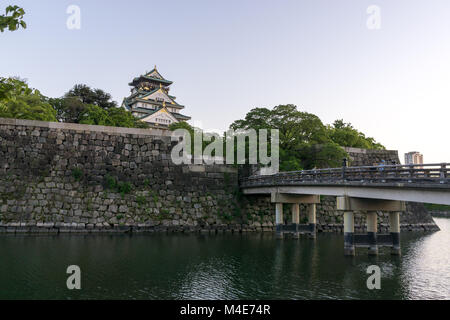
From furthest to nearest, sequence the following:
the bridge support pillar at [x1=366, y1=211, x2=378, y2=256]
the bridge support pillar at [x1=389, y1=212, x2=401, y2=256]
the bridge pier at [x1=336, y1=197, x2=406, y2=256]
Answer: the bridge support pillar at [x1=389, y1=212, x2=401, y2=256], the bridge support pillar at [x1=366, y1=211, x2=378, y2=256], the bridge pier at [x1=336, y1=197, x2=406, y2=256]

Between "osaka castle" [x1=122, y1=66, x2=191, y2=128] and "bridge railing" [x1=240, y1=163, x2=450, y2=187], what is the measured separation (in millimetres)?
41128

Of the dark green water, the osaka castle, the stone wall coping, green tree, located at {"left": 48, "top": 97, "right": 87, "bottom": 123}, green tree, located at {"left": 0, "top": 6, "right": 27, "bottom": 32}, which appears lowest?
the dark green water

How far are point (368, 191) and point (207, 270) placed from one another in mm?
9928

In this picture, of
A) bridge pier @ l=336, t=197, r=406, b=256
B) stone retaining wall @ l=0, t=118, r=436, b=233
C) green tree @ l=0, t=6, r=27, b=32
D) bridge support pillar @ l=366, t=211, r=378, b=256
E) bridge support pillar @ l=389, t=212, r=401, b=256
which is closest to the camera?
green tree @ l=0, t=6, r=27, b=32

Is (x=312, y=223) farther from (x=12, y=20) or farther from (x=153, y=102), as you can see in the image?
(x=153, y=102)

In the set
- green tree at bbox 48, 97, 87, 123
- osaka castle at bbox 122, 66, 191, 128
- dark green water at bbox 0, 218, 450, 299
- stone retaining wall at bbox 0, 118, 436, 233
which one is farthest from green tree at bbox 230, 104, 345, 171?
osaka castle at bbox 122, 66, 191, 128

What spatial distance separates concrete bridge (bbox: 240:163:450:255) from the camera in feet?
50.7

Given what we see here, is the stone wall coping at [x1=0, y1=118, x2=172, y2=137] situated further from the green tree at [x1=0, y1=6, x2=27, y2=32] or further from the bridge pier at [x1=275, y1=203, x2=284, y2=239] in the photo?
the green tree at [x1=0, y1=6, x2=27, y2=32]

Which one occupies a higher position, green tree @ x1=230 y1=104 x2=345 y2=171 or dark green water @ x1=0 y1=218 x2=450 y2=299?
green tree @ x1=230 y1=104 x2=345 y2=171

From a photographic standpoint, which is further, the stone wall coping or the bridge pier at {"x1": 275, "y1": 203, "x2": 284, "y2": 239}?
the stone wall coping

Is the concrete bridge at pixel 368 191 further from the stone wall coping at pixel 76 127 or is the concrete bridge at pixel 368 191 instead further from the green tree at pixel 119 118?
the green tree at pixel 119 118

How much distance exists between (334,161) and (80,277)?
29.5 m

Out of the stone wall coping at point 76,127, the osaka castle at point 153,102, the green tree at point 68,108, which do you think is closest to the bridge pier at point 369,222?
the stone wall coping at point 76,127
